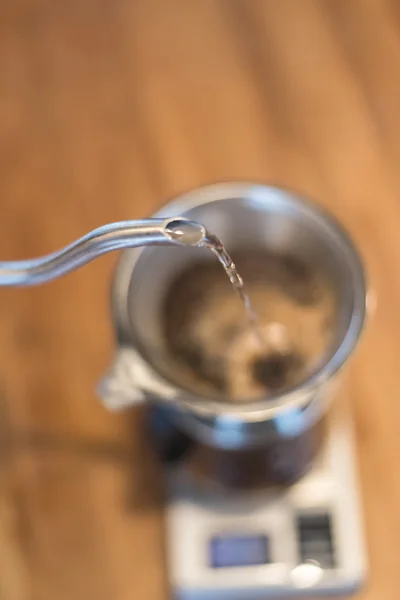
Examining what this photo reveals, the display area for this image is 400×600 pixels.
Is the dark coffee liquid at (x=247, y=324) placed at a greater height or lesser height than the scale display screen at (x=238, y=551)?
greater

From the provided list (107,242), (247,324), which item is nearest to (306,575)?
(247,324)

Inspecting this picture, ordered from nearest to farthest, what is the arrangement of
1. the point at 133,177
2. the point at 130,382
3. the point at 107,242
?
1. the point at 107,242
2. the point at 130,382
3. the point at 133,177

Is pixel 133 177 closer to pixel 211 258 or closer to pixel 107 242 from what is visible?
pixel 211 258

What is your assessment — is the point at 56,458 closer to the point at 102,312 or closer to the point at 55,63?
the point at 102,312

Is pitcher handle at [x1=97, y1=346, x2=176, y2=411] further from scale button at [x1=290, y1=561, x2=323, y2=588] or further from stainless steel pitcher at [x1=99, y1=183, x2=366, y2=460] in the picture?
scale button at [x1=290, y1=561, x2=323, y2=588]

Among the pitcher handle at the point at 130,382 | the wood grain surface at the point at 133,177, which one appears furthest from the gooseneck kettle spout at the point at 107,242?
the wood grain surface at the point at 133,177

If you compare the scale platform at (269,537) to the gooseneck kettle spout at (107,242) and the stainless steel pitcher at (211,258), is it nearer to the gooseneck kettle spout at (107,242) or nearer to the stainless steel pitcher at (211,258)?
the stainless steel pitcher at (211,258)

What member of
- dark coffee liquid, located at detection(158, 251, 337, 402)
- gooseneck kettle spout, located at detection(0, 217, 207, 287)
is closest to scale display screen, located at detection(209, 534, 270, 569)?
dark coffee liquid, located at detection(158, 251, 337, 402)

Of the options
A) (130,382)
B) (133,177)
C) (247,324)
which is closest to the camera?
(130,382)
